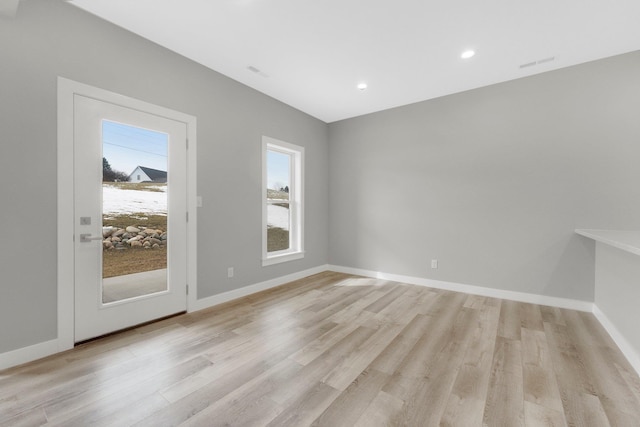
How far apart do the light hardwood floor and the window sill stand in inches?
40.4

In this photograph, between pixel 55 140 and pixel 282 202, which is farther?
pixel 282 202

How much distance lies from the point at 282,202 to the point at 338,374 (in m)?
3.00

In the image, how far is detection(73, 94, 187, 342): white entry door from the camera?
2285 mm

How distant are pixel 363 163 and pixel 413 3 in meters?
2.71

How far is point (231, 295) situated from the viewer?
3418mm

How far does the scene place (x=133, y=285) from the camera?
262 cm

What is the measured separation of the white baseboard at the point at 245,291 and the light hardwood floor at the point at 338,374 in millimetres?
275

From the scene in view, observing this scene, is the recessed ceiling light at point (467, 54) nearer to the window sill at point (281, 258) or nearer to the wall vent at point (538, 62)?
the wall vent at point (538, 62)

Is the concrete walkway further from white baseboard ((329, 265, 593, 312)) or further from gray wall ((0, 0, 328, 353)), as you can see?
white baseboard ((329, 265, 593, 312))

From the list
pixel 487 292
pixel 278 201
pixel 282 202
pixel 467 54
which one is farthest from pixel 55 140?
pixel 487 292

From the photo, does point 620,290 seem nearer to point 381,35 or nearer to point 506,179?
point 506,179

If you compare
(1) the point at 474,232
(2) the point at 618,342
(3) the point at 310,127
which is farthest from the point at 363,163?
(2) the point at 618,342

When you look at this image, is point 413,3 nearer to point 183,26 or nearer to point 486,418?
point 183,26

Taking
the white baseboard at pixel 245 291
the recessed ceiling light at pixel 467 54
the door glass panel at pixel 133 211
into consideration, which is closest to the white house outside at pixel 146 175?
the door glass panel at pixel 133 211
